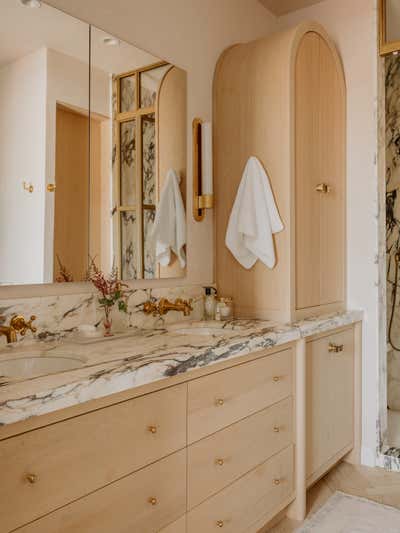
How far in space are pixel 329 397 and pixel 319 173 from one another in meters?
1.13

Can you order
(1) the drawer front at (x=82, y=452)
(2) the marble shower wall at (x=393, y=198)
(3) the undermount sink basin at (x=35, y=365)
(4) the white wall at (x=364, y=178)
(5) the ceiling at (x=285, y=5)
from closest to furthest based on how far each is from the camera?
(1) the drawer front at (x=82, y=452) < (3) the undermount sink basin at (x=35, y=365) < (4) the white wall at (x=364, y=178) < (5) the ceiling at (x=285, y=5) < (2) the marble shower wall at (x=393, y=198)

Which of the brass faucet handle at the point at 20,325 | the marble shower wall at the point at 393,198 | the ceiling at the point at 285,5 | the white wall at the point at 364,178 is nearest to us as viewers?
the brass faucet handle at the point at 20,325

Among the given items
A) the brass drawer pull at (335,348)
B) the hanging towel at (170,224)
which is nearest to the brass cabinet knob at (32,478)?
the hanging towel at (170,224)

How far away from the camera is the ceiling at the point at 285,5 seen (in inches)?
108

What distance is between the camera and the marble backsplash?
1.52 m

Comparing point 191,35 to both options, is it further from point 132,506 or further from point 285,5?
point 132,506

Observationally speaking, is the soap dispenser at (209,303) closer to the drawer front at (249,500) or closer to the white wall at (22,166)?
the drawer front at (249,500)

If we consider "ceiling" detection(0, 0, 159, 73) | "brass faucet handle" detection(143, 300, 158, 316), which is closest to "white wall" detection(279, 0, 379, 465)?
"brass faucet handle" detection(143, 300, 158, 316)

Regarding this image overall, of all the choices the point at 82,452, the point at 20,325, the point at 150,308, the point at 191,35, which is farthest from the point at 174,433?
the point at 191,35

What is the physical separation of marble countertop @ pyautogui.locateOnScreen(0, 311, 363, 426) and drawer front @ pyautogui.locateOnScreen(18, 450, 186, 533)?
239 mm

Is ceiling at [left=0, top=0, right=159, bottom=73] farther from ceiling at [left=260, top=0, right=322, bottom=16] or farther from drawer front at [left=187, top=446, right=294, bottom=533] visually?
drawer front at [left=187, top=446, right=294, bottom=533]

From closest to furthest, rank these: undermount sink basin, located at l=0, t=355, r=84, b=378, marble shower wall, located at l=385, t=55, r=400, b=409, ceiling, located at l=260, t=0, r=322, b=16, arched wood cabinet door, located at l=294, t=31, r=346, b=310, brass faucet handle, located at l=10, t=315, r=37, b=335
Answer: undermount sink basin, located at l=0, t=355, r=84, b=378
brass faucet handle, located at l=10, t=315, r=37, b=335
arched wood cabinet door, located at l=294, t=31, r=346, b=310
ceiling, located at l=260, t=0, r=322, b=16
marble shower wall, located at l=385, t=55, r=400, b=409

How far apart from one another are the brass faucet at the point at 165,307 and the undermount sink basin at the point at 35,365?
2.08 ft

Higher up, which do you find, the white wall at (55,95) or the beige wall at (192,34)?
the beige wall at (192,34)
